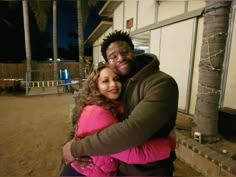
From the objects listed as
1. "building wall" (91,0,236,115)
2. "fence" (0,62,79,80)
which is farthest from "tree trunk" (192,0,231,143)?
"fence" (0,62,79,80)

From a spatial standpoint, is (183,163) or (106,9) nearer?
(183,163)

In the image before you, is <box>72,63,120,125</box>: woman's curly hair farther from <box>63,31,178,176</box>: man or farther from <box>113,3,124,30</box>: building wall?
<box>113,3,124,30</box>: building wall

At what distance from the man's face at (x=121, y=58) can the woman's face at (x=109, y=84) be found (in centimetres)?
7

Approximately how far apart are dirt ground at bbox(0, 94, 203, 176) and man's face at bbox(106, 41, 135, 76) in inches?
80.4

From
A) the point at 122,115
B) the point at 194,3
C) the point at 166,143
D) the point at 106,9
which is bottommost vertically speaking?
the point at 166,143

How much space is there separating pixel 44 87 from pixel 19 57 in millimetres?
8527

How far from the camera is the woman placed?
0.91 meters

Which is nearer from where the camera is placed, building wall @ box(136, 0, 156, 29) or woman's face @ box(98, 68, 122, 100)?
woman's face @ box(98, 68, 122, 100)

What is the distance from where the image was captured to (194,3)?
3955mm

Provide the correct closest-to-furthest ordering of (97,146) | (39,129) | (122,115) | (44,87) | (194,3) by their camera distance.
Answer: (97,146), (122,115), (194,3), (39,129), (44,87)

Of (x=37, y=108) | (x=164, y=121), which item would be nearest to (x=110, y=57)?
(x=164, y=121)

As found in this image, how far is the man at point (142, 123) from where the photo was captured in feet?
2.73

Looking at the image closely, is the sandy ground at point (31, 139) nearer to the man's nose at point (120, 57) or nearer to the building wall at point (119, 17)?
the man's nose at point (120, 57)

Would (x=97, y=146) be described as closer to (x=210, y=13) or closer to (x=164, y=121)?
(x=164, y=121)
